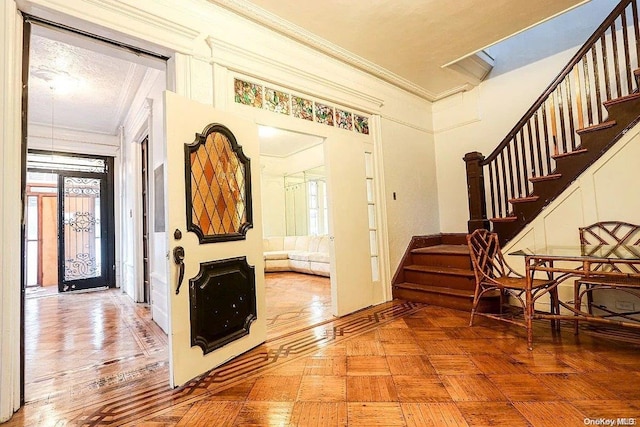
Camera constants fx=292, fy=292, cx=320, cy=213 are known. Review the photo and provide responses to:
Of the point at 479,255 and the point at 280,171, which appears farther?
the point at 280,171

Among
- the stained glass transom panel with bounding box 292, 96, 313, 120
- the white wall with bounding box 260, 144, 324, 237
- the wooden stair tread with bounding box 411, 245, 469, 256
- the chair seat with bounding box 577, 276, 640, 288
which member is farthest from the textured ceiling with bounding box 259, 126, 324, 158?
the chair seat with bounding box 577, 276, 640, 288

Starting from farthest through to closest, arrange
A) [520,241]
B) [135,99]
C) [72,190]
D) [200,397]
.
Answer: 1. [72,190]
2. [135,99]
3. [520,241]
4. [200,397]

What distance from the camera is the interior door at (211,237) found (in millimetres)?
1998

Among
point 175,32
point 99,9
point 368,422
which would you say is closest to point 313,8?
point 175,32

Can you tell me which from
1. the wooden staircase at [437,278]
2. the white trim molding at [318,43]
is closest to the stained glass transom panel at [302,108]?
the white trim molding at [318,43]

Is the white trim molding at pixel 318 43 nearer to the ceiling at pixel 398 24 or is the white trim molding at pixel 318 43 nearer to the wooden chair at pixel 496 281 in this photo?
the ceiling at pixel 398 24

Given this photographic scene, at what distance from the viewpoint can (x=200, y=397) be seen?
182 centimetres

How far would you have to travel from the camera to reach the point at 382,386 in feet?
6.12

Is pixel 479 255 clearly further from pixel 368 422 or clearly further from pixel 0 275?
pixel 0 275

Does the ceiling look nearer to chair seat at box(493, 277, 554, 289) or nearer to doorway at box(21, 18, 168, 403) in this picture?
doorway at box(21, 18, 168, 403)

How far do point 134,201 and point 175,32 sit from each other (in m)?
3.02

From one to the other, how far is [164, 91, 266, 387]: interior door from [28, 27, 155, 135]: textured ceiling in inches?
40.8

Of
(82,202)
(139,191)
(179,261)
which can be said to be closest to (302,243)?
(139,191)

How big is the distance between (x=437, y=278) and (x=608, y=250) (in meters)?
1.79
